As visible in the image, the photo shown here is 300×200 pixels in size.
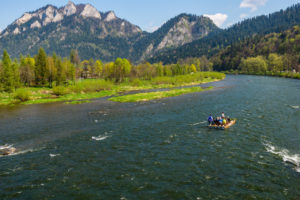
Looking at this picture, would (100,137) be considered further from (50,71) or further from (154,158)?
(50,71)

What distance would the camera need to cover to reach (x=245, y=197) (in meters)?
22.5

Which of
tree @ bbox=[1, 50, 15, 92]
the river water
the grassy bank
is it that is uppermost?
tree @ bbox=[1, 50, 15, 92]

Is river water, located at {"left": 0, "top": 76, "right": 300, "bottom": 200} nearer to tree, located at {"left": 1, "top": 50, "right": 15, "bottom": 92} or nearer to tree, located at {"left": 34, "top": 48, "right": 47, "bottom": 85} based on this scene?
tree, located at {"left": 1, "top": 50, "right": 15, "bottom": 92}

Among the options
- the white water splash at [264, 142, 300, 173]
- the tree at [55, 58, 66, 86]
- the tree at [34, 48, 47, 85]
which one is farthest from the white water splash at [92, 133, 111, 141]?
the tree at [34, 48, 47, 85]

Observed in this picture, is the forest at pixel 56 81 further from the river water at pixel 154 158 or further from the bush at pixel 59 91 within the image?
the river water at pixel 154 158

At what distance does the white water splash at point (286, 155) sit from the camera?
2899 cm

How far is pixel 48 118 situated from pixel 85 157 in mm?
33428

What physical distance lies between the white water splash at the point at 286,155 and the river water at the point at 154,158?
0.13 meters

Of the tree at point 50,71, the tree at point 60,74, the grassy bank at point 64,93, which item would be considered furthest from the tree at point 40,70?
the grassy bank at point 64,93

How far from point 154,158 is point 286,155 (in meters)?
19.7

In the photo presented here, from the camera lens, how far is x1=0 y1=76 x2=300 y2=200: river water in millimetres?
24402

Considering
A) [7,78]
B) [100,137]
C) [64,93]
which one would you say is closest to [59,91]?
[64,93]

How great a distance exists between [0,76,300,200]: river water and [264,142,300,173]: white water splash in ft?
0.43

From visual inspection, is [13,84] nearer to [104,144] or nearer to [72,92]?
[72,92]
